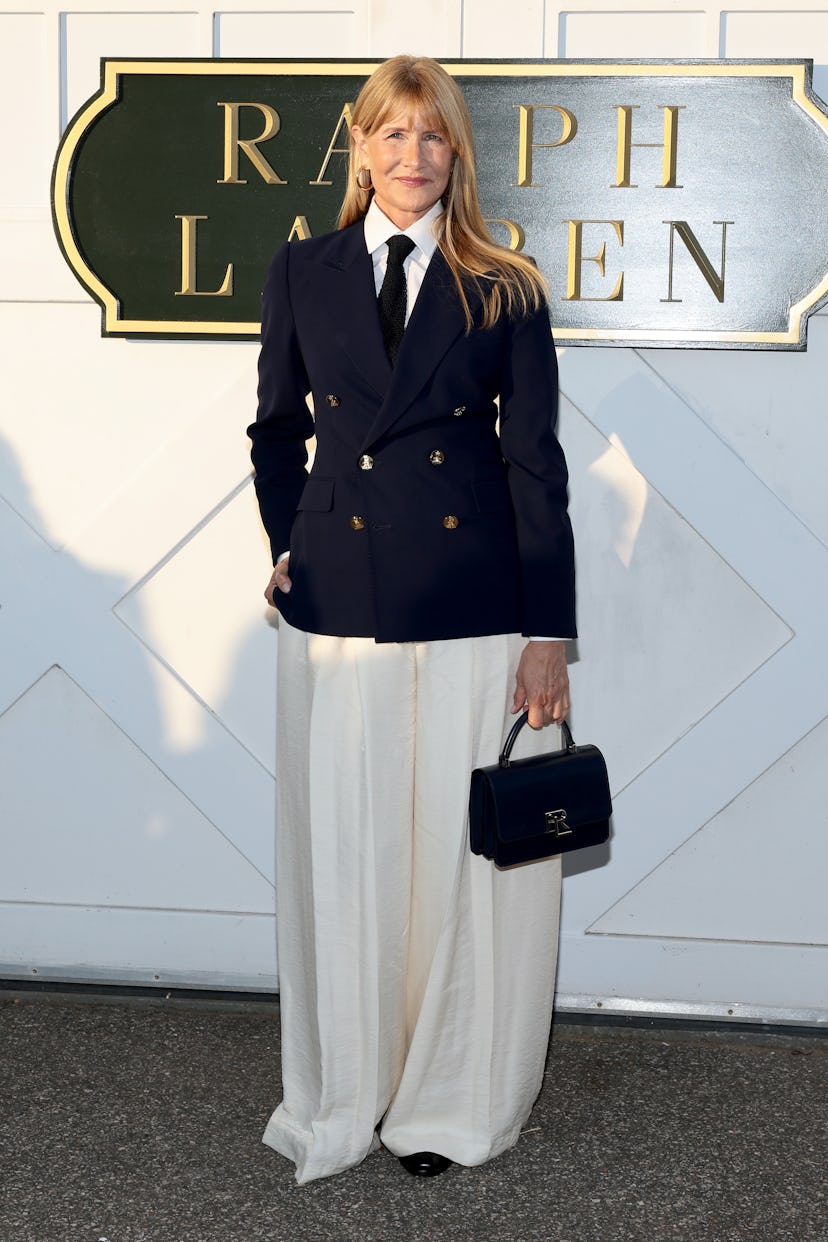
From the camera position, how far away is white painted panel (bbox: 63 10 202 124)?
330 cm

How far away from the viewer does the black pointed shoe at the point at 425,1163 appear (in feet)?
8.62

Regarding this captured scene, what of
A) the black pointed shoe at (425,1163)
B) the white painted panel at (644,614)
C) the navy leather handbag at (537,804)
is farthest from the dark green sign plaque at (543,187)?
the black pointed shoe at (425,1163)

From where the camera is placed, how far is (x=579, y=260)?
3.23m

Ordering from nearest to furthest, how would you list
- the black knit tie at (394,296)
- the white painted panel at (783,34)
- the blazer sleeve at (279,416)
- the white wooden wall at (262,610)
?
the black knit tie at (394,296) < the blazer sleeve at (279,416) < the white painted panel at (783,34) < the white wooden wall at (262,610)

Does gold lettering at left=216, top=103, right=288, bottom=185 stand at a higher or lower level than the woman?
higher

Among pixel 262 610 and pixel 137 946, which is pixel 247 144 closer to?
pixel 262 610

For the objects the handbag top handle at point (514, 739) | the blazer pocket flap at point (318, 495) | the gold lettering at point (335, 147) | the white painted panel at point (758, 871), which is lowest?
the white painted panel at point (758, 871)

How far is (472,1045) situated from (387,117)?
66.9 inches

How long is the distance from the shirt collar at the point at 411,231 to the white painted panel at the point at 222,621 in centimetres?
100

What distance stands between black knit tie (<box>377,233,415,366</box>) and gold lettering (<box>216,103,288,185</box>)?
88 cm

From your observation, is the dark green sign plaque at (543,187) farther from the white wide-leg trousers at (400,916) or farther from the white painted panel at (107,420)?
the white wide-leg trousers at (400,916)

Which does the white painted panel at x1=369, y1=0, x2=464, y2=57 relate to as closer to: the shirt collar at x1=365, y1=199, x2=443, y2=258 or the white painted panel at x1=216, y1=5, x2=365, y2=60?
the white painted panel at x1=216, y1=5, x2=365, y2=60

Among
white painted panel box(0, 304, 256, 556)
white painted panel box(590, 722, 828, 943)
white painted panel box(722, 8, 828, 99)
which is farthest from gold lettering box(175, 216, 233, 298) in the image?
white painted panel box(590, 722, 828, 943)

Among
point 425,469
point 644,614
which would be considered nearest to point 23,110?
point 425,469
